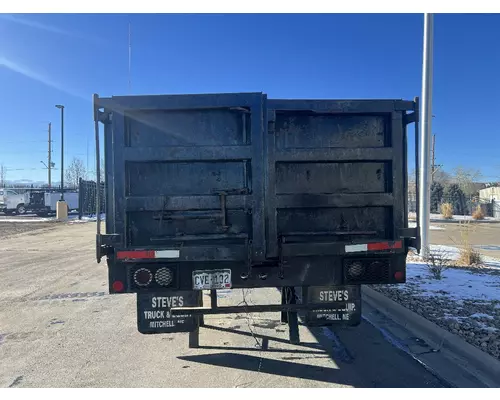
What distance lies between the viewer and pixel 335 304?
4.04 metres

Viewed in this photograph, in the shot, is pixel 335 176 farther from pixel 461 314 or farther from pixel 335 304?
pixel 461 314

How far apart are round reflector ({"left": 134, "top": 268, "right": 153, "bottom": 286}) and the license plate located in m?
0.43

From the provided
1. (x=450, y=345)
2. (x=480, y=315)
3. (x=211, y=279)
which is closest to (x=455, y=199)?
(x=480, y=315)

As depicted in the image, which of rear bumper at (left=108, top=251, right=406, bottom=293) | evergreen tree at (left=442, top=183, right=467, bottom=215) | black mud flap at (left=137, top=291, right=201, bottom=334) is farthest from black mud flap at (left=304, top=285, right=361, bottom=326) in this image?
evergreen tree at (left=442, top=183, right=467, bottom=215)

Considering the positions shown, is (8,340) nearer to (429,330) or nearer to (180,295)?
(180,295)

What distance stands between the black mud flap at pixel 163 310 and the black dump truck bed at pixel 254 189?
0.63ft

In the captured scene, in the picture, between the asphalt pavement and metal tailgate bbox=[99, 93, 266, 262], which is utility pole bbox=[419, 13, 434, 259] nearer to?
the asphalt pavement

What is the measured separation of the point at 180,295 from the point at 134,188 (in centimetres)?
115

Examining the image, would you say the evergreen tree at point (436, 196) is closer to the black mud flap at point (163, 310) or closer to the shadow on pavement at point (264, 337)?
the shadow on pavement at point (264, 337)

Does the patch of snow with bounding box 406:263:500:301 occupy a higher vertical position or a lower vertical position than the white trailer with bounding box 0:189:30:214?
lower

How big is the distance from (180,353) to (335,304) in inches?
72.3

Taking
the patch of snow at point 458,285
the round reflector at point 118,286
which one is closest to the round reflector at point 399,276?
the round reflector at point 118,286

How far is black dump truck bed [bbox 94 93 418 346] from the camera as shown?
3641 mm

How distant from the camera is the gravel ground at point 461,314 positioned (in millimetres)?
4468
